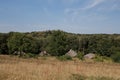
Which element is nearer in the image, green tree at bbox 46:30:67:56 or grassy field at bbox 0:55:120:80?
grassy field at bbox 0:55:120:80

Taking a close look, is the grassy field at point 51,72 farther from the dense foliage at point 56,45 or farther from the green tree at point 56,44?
the green tree at point 56,44

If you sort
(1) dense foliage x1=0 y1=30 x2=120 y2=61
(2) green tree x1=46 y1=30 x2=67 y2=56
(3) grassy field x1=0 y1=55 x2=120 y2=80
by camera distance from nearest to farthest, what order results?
(3) grassy field x1=0 y1=55 x2=120 y2=80 → (2) green tree x1=46 y1=30 x2=67 y2=56 → (1) dense foliage x1=0 y1=30 x2=120 y2=61

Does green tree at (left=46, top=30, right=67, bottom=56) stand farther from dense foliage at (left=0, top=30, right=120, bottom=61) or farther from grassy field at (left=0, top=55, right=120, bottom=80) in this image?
grassy field at (left=0, top=55, right=120, bottom=80)

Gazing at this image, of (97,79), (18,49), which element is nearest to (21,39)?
(18,49)

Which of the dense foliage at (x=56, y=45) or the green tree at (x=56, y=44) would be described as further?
the dense foliage at (x=56, y=45)

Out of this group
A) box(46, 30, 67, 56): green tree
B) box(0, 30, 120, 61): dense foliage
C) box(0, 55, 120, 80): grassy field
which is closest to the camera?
box(0, 55, 120, 80): grassy field

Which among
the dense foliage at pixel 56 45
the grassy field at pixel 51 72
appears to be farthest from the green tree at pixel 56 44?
the grassy field at pixel 51 72

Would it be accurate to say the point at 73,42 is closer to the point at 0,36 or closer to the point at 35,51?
the point at 35,51

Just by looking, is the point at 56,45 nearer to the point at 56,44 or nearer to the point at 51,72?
the point at 56,44

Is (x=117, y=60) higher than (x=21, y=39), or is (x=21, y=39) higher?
(x=21, y=39)

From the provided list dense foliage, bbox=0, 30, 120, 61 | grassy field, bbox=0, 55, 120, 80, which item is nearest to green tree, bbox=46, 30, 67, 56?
dense foliage, bbox=0, 30, 120, 61

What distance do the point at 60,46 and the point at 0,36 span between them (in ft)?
63.6

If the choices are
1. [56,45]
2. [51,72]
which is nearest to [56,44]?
[56,45]

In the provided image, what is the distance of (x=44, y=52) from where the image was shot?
240 ft
